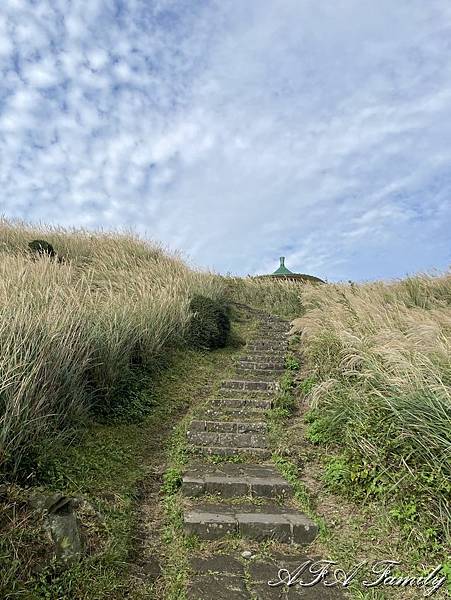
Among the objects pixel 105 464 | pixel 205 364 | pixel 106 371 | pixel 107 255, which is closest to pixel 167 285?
pixel 205 364

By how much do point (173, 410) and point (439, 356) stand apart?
2.94 m

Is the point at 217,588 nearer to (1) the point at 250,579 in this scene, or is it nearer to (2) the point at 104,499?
(1) the point at 250,579

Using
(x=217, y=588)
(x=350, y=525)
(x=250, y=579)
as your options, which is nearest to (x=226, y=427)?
(x=350, y=525)

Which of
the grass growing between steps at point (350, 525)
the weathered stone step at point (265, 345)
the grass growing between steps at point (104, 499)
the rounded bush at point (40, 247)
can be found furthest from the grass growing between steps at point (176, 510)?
the rounded bush at point (40, 247)

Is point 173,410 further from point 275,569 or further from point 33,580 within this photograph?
point 33,580

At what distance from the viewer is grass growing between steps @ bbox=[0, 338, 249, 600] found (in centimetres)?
257

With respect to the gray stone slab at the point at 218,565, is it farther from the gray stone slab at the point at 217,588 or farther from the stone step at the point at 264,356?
the stone step at the point at 264,356

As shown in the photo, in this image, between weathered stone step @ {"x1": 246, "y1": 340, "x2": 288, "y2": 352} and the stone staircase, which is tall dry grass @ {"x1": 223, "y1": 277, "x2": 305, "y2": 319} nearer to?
weathered stone step @ {"x1": 246, "y1": 340, "x2": 288, "y2": 352}

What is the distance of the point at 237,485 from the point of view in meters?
4.11

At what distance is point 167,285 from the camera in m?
9.16

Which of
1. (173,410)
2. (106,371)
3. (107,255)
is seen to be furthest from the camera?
(107,255)

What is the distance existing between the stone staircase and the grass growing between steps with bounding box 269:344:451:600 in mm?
131

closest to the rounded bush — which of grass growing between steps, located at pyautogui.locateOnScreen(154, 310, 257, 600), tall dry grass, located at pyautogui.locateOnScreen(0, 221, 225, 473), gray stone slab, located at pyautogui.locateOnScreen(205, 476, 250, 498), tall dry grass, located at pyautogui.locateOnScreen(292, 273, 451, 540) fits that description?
tall dry grass, located at pyautogui.locateOnScreen(0, 221, 225, 473)

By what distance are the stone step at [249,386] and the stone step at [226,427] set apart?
46.5 inches
